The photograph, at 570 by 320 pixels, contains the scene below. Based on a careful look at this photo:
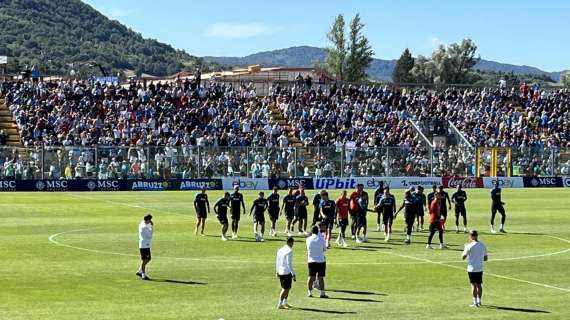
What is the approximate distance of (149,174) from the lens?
66.2m

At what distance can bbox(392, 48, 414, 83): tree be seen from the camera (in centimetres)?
18162

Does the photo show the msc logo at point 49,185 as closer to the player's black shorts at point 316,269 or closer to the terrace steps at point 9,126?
the terrace steps at point 9,126

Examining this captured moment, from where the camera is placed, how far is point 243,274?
1128 inches

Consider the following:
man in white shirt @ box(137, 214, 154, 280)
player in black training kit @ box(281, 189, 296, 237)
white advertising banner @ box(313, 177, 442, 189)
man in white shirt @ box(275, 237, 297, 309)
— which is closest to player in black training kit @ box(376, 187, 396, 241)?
player in black training kit @ box(281, 189, 296, 237)

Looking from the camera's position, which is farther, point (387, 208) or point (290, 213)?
point (290, 213)

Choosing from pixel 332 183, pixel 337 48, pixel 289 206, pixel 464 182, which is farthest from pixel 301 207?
pixel 337 48

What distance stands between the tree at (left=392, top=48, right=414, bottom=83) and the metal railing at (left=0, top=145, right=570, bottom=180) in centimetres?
10742

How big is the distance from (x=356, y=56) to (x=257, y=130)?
74531 mm

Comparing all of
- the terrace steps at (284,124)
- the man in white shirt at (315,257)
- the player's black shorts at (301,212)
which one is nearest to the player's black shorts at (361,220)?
the player's black shorts at (301,212)

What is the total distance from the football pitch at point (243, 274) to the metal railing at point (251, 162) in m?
17.4

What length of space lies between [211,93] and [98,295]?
54397 millimetres

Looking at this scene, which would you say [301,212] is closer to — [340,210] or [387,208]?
[340,210]

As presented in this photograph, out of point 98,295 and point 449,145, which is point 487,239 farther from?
point 449,145

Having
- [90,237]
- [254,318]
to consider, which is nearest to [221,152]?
[90,237]
